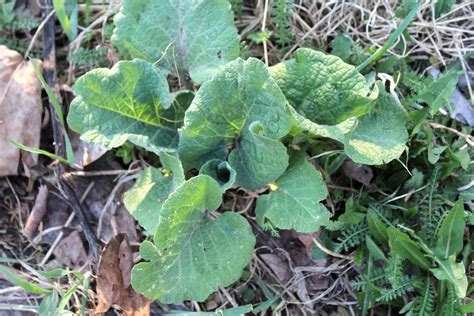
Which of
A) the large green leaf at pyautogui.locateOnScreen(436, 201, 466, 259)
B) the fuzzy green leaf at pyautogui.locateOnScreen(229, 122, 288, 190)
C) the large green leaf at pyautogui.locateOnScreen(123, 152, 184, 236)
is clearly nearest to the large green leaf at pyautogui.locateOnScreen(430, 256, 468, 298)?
the large green leaf at pyautogui.locateOnScreen(436, 201, 466, 259)

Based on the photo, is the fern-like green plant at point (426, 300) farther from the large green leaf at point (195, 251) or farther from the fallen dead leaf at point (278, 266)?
the large green leaf at point (195, 251)

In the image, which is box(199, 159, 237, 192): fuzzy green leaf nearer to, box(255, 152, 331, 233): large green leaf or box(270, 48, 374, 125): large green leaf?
box(255, 152, 331, 233): large green leaf

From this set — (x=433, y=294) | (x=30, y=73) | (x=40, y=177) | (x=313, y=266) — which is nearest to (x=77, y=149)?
(x=40, y=177)

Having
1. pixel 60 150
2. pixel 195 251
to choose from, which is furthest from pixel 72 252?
pixel 195 251

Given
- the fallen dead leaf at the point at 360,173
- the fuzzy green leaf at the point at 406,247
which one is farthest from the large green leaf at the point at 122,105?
the fuzzy green leaf at the point at 406,247

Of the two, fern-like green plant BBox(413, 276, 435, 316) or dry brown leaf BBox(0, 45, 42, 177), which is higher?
dry brown leaf BBox(0, 45, 42, 177)

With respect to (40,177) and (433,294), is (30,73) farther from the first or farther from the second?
(433,294)

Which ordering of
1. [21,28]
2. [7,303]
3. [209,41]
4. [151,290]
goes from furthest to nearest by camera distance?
[21,28], [7,303], [209,41], [151,290]
